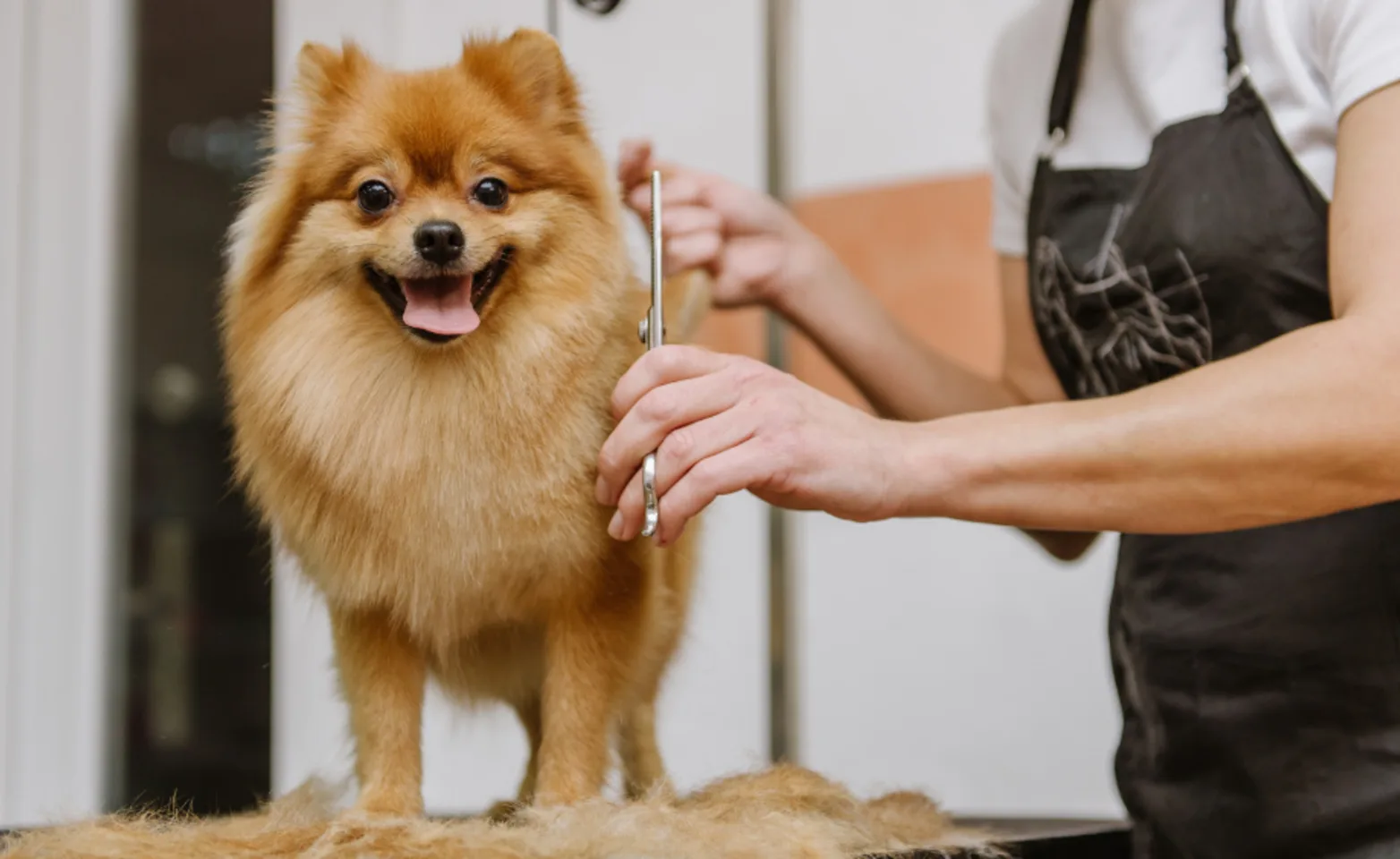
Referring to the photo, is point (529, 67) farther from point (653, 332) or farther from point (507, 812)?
point (507, 812)

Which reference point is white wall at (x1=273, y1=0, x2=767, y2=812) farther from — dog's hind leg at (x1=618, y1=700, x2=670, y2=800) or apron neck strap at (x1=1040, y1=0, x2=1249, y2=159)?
apron neck strap at (x1=1040, y1=0, x2=1249, y2=159)

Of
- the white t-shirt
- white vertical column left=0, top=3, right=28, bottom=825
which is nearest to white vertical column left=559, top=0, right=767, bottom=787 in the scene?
the white t-shirt

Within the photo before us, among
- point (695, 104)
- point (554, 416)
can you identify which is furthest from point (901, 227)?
point (554, 416)

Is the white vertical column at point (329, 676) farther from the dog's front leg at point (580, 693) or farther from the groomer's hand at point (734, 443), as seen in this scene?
the groomer's hand at point (734, 443)

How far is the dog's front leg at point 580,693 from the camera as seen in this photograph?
0.98 m

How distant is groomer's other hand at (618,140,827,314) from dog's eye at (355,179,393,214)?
411mm

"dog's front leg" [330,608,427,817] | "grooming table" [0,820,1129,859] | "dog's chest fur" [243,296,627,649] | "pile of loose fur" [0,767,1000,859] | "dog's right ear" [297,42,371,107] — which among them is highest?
"dog's right ear" [297,42,371,107]

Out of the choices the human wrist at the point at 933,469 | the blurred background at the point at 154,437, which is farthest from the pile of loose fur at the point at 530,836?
the human wrist at the point at 933,469

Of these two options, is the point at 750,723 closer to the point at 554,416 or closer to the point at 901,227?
the point at 901,227

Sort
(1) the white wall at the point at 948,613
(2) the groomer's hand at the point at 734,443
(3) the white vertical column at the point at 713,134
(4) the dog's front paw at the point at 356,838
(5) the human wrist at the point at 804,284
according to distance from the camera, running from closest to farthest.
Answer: (4) the dog's front paw at the point at 356,838
(2) the groomer's hand at the point at 734,443
(5) the human wrist at the point at 804,284
(3) the white vertical column at the point at 713,134
(1) the white wall at the point at 948,613

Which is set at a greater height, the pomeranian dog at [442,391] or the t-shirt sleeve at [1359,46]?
the t-shirt sleeve at [1359,46]

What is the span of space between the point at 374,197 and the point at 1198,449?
622 millimetres

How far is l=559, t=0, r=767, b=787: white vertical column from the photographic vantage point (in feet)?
5.39

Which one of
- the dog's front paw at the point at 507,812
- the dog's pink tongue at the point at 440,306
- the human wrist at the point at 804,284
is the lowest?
the dog's front paw at the point at 507,812
